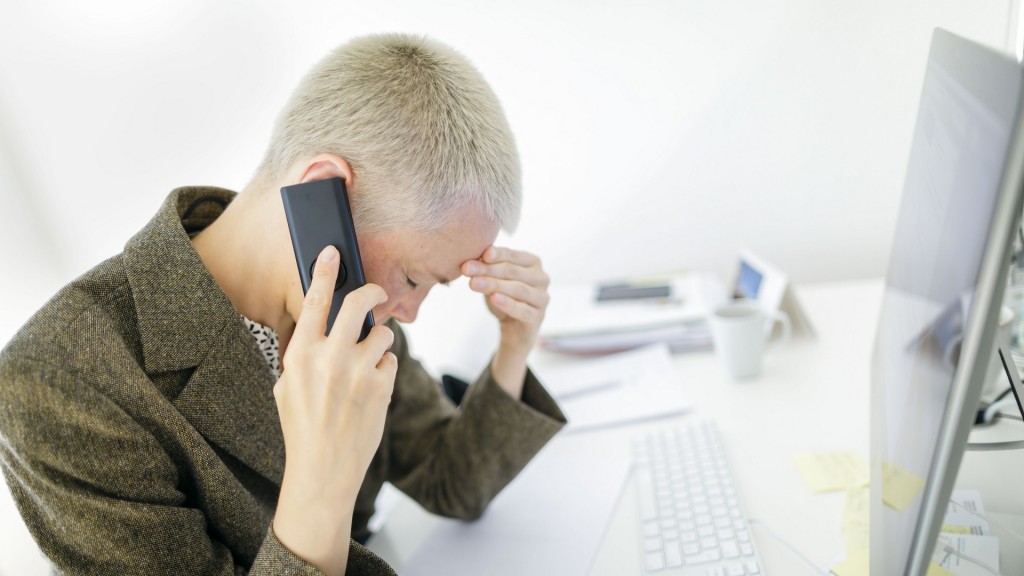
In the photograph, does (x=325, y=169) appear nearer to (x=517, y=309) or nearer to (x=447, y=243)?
(x=447, y=243)

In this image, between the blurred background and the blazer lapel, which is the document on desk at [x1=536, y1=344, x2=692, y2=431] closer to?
the blurred background

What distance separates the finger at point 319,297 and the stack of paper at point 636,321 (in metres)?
0.74

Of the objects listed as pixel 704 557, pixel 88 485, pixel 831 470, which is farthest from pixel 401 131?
pixel 831 470

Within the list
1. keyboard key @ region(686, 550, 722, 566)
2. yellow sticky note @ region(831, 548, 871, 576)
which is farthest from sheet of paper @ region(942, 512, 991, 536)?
keyboard key @ region(686, 550, 722, 566)

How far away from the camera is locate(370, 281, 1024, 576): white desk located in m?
0.74

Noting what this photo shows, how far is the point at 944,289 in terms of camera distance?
18.6 inches

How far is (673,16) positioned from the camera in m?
1.51

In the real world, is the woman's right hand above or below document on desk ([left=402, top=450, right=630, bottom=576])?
above

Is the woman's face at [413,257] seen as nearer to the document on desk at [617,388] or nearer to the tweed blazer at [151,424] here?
the tweed blazer at [151,424]

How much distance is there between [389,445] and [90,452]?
467mm

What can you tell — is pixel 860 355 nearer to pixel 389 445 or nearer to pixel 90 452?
pixel 389 445

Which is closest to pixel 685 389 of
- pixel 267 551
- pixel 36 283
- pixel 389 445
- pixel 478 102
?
pixel 389 445

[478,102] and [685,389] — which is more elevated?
[478,102]

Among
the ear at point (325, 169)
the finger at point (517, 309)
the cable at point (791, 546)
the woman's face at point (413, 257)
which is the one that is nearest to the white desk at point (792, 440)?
the cable at point (791, 546)
